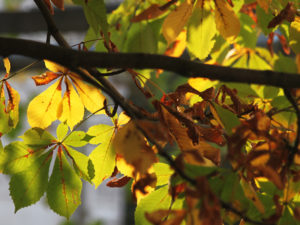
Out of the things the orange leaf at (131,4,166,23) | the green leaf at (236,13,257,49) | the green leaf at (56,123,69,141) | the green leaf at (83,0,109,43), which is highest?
the green leaf at (83,0,109,43)

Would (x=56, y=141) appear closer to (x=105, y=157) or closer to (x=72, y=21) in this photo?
(x=105, y=157)

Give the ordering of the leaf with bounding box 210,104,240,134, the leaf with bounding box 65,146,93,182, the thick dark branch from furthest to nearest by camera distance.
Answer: the leaf with bounding box 65,146,93,182, the leaf with bounding box 210,104,240,134, the thick dark branch

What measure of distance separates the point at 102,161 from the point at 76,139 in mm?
51

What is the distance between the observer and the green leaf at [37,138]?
0.57 metres

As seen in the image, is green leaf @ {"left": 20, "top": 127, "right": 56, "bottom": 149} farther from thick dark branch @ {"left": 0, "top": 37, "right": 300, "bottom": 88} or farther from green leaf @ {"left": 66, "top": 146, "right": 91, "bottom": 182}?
thick dark branch @ {"left": 0, "top": 37, "right": 300, "bottom": 88}

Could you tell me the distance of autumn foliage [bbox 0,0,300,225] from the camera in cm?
37

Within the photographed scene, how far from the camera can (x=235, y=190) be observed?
0.39 metres

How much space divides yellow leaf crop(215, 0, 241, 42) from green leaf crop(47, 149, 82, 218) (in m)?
0.31

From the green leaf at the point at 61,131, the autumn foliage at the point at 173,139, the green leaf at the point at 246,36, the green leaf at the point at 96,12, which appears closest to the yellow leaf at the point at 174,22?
the autumn foliage at the point at 173,139

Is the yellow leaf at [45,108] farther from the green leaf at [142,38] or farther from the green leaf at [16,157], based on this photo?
the green leaf at [142,38]

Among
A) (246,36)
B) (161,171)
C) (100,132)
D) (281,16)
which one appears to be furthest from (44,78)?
(246,36)

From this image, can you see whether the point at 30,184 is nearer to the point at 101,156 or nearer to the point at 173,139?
the point at 101,156

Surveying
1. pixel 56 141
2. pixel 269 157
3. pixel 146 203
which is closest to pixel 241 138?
pixel 269 157

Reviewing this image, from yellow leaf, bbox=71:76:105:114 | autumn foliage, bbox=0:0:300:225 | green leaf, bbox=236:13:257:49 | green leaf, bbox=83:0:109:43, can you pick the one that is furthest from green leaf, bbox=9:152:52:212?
green leaf, bbox=236:13:257:49
